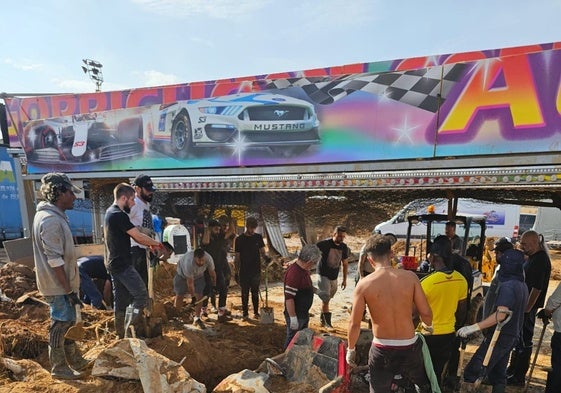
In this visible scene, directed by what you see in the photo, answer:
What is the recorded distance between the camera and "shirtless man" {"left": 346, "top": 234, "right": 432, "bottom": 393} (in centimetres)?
276

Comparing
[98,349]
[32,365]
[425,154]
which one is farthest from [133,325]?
[425,154]

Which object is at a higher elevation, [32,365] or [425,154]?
[425,154]

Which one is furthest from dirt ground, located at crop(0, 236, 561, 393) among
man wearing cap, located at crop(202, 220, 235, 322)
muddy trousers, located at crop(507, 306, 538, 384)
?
man wearing cap, located at crop(202, 220, 235, 322)

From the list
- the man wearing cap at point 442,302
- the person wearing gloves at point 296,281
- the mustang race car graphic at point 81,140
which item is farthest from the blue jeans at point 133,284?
the man wearing cap at point 442,302

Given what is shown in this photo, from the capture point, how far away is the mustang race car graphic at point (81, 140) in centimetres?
577

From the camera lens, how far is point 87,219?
49.9 feet

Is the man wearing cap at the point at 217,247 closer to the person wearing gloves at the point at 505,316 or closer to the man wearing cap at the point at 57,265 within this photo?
the man wearing cap at the point at 57,265

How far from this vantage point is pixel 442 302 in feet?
11.5

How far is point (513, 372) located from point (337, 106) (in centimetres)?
395

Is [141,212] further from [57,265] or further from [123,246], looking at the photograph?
[57,265]

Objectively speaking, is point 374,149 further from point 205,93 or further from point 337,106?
point 205,93

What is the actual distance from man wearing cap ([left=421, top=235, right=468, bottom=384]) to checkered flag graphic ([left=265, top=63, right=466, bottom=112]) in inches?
64.2

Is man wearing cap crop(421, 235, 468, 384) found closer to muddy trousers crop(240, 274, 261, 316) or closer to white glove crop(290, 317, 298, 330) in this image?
white glove crop(290, 317, 298, 330)

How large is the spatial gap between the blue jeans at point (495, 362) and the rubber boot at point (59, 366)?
3.91m
